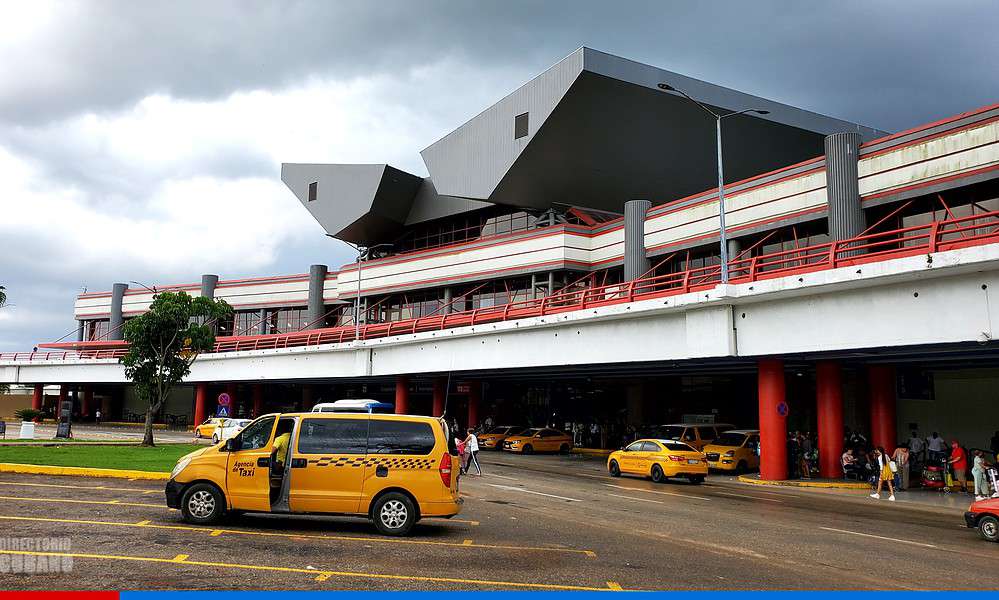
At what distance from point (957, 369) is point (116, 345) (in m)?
64.6

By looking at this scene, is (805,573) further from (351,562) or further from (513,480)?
(513,480)

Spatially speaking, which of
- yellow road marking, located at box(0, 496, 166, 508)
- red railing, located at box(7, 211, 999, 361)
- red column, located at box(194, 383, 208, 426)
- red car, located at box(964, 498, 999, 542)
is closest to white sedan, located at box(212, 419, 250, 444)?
red railing, located at box(7, 211, 999, 361)

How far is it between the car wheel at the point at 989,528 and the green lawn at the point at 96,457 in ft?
64.4

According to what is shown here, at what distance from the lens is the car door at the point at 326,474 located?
40.2 feet

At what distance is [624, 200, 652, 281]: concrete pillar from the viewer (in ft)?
135

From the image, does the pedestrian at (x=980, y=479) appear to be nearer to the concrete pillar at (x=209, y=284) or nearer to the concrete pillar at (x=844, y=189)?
the concrete pillar at (x=844, y=189)

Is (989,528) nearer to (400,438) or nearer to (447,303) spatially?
(400,438)

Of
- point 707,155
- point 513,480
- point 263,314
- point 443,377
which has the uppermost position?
point 707,155

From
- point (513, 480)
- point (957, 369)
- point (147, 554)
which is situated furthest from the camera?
point (957, 369)

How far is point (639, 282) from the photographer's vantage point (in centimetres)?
3206

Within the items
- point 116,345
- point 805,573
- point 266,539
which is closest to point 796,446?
point 805,573

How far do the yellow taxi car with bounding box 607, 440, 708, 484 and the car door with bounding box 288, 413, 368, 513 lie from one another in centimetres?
1513

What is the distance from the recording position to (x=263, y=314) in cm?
6900

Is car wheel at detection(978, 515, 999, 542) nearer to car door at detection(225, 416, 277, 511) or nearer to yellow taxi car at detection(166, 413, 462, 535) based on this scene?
yellow taxi car at detection(166, 413, 462, 535)
